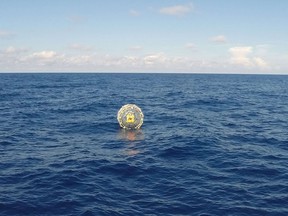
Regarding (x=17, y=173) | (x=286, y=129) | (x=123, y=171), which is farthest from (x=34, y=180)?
(x=286, y=129)

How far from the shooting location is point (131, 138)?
32.4m

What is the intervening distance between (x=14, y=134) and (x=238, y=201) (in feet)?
77.3

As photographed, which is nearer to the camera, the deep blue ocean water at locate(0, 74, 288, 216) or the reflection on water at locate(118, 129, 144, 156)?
the deep blue ocean water at locate(0, 74, 288, 216)

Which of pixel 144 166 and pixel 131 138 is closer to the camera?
pixel 144 166

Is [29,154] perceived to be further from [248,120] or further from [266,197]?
[248,120]

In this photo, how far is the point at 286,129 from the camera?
37.5 m

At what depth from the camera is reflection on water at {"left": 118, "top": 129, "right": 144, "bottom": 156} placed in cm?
Answer: 2816

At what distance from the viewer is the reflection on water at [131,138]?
28156 millimetres

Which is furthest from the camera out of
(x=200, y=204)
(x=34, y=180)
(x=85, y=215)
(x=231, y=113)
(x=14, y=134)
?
(x=231, y=113)

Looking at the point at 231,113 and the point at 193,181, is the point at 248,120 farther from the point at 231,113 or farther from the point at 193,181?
the point at 193,181

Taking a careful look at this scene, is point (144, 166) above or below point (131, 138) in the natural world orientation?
below

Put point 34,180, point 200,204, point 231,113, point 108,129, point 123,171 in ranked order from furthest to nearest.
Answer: point 231,113 < point 108,129 < point 123,171 < point 34,180 < point 200,204

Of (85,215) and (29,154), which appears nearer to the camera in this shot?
(85,215)

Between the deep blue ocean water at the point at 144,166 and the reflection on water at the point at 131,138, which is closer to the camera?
the deep blue ocean water at the point at 144,166
